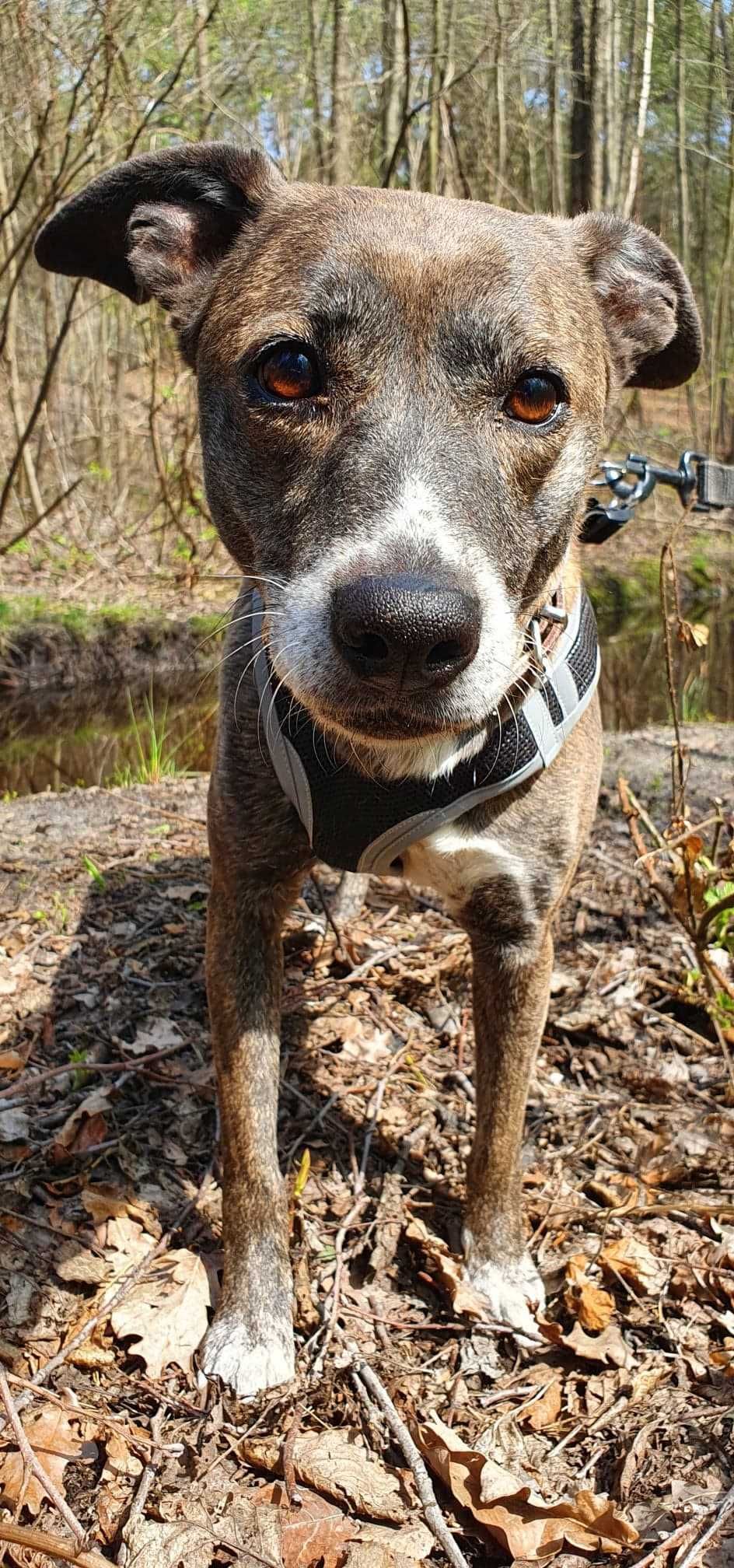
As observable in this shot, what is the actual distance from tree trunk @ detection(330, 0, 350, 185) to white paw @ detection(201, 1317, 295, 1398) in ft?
26.9

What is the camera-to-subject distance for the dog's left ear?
260cm

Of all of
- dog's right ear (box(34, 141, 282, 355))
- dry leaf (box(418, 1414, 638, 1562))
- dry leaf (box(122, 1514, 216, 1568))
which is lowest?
dry leaf (box(418, 1414, 638, 1562))

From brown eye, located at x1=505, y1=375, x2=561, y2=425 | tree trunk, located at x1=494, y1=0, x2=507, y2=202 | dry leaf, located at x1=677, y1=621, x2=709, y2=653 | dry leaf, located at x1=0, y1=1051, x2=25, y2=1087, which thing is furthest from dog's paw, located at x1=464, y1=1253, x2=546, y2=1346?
tree trunk, located at x1=494, y1=0, x2=507, y2=202

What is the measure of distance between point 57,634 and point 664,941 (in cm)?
623

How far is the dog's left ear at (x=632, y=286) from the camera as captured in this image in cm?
260

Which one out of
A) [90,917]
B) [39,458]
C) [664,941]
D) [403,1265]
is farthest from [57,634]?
[403,1265]

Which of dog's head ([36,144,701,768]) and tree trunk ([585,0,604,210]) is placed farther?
tree trunk ([585,0,604,210])

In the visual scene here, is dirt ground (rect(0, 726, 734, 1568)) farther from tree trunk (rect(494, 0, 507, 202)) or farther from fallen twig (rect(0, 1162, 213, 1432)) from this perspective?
tree trunk (rect(494, 0, 507, 202))

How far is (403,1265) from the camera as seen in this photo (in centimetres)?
264

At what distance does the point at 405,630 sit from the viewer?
175 cm

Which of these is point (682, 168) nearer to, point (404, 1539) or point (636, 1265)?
point (636, 1265)

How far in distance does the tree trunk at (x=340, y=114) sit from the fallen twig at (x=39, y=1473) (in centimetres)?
846

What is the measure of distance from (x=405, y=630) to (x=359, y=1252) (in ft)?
5.19

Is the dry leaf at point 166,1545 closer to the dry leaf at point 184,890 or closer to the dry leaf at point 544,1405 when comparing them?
the dry leaf at point 544,1405
